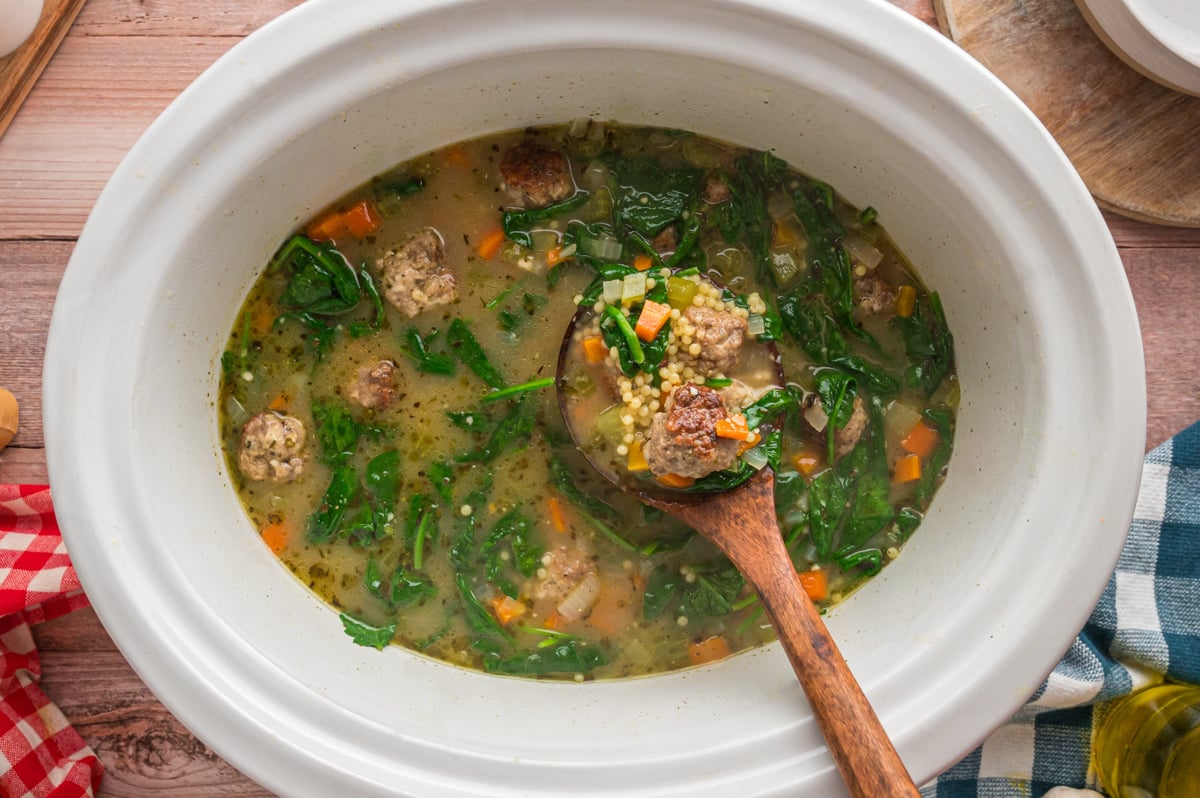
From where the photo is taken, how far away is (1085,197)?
1.79 meters

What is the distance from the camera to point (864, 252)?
2281 mm

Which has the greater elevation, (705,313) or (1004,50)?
(1004,50)

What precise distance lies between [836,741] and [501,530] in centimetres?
93

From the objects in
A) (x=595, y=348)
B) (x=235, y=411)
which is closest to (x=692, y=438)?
(x=595, y=348)

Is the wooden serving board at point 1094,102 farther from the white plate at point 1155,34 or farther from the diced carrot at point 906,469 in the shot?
the diced carrot at point 906,469

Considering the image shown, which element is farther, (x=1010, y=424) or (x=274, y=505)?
(x=274, y=505)

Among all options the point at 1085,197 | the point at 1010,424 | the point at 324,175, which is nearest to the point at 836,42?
the point at 1085,197

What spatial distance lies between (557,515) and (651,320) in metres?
0.59

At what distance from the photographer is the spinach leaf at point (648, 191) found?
7.45 feet

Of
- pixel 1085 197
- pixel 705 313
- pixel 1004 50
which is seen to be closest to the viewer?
pixel 1085 197

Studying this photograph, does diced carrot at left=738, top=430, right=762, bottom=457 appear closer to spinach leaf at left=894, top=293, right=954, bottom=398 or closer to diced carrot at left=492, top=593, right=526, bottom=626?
spinach leaf at left=894, top=293, right=954, bottom=398

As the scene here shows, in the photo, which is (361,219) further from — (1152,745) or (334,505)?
(1152,745)

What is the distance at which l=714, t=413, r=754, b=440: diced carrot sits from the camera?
187 centimetres

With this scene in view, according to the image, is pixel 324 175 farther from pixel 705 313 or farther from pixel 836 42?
pixel 836 42
